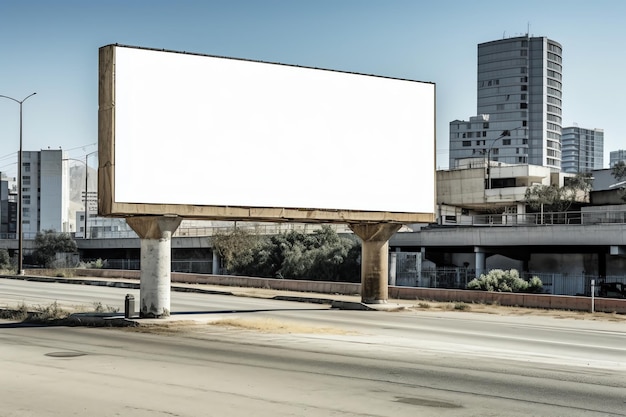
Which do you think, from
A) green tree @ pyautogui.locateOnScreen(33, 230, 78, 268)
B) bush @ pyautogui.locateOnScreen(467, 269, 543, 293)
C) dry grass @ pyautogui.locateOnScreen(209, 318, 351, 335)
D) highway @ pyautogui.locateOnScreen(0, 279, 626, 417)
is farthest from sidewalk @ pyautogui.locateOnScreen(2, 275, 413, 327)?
green tree @ pyautogui.locateOnScreen(33, 230, 78, 268)

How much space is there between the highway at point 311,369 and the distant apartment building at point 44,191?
161235mm

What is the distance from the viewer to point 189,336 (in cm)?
2422

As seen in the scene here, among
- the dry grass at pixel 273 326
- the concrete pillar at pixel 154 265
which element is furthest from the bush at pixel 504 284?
the concrete pillar at pixel 154 265

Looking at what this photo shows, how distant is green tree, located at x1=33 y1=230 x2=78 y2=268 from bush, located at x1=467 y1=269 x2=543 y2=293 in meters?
57.7

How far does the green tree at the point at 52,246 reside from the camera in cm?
9225

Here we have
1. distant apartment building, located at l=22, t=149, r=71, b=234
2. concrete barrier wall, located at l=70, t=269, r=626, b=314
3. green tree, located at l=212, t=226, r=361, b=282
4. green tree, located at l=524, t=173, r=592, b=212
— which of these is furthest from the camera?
distant apartment building, located at l=22, t=149, r=71, b=234

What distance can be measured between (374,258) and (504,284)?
1281 cm

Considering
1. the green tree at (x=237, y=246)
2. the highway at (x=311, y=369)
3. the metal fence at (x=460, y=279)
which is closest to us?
the highway at (x=311, y=369)

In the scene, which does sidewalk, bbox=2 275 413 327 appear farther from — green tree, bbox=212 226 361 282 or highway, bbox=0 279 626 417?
green tree, bbox=212 226 361 282

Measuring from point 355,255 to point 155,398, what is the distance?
46808 mm

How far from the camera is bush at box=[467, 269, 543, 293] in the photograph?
47.3 meters

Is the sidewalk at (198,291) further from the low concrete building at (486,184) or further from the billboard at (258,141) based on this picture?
the low concrete building at (486,184)

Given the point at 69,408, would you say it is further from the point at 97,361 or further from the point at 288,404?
the point at 97,361

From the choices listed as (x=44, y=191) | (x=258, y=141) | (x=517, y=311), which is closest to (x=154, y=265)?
(x=258, y=141)
